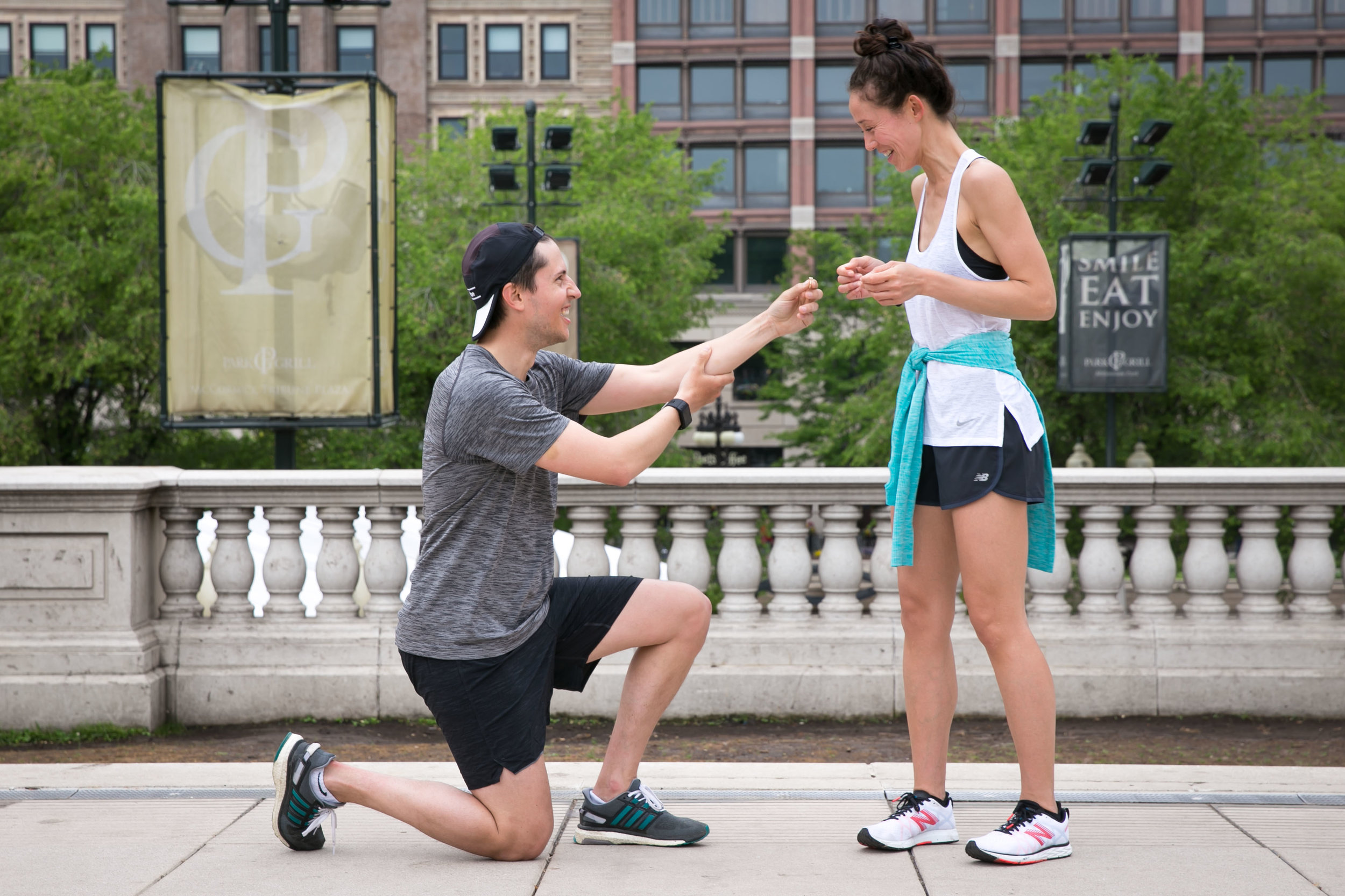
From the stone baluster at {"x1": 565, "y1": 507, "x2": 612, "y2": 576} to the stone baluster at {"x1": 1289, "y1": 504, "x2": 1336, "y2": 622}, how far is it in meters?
3.29

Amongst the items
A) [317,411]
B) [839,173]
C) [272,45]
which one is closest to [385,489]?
[317,411]

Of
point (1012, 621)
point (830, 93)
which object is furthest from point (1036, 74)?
point (1012, 621)

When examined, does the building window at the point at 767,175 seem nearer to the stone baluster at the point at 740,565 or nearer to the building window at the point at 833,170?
the building window at the point at 833,170

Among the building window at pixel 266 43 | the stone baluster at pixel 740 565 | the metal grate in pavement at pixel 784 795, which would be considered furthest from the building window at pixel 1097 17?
the metal grate in pavement at pixel 784 795

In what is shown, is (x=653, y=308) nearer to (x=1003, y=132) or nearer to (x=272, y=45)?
(x=1003, y=132)

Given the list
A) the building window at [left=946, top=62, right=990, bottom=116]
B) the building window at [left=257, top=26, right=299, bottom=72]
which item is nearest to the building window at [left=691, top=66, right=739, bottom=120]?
the building window at [left=946, top=62, right=990, bottom=116]

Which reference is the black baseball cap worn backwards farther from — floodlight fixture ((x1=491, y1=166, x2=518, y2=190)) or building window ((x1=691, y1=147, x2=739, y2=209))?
building window ((x1=691, y1=147, x2=739, y2=209))

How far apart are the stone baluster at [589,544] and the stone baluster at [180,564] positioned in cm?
181

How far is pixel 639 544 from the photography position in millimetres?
5918

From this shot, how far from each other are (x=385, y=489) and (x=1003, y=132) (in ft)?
72.9

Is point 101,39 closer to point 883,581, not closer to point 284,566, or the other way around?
point 284,566

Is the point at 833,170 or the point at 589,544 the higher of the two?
the point at 833,170

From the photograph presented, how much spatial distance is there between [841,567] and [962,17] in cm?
4634

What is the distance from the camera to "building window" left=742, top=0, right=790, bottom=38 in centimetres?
4716
